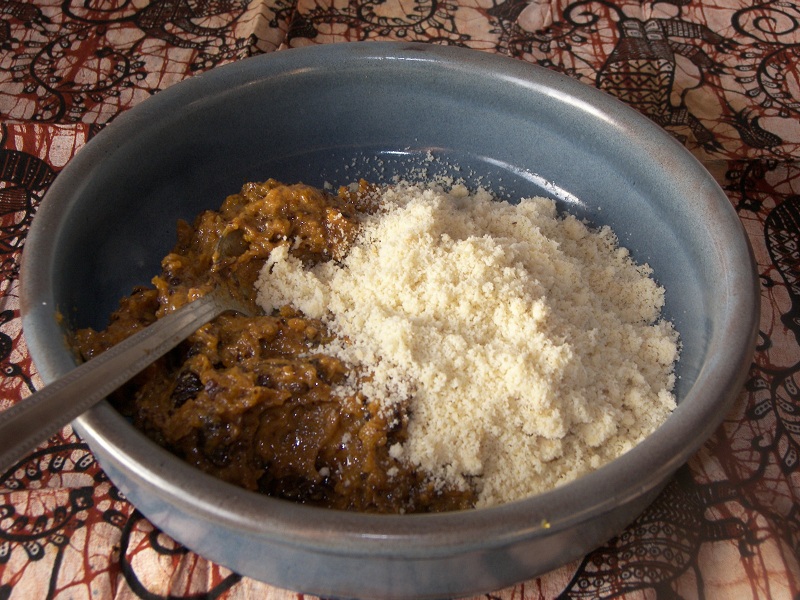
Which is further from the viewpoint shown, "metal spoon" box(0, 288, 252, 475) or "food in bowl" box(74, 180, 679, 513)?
"food in bowl" box(74, 180, 679, 513)

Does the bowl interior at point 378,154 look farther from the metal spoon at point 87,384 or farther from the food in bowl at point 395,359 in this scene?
the metal spoon at point 87,384

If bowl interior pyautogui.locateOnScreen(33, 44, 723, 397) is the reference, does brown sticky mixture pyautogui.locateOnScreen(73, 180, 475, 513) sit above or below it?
below

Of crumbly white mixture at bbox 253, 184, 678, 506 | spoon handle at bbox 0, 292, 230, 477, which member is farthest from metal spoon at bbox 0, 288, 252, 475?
crumbly white mixture at bbox 253, 184, 678, 506

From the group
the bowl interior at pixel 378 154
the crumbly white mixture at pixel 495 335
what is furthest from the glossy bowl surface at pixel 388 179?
the crumbly white mixture at pixel 495 335

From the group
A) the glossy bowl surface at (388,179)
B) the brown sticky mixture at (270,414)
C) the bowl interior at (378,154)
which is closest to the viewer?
the glossy bowl surface at (388,179)

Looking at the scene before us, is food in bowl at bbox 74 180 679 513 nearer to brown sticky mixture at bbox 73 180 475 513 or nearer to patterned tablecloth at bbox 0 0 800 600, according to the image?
brown sticky mixture at bbox 73 180 475 513

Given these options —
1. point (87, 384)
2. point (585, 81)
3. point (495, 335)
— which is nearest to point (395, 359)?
point (495, 335)

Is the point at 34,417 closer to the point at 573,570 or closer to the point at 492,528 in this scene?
the point at 492,528
